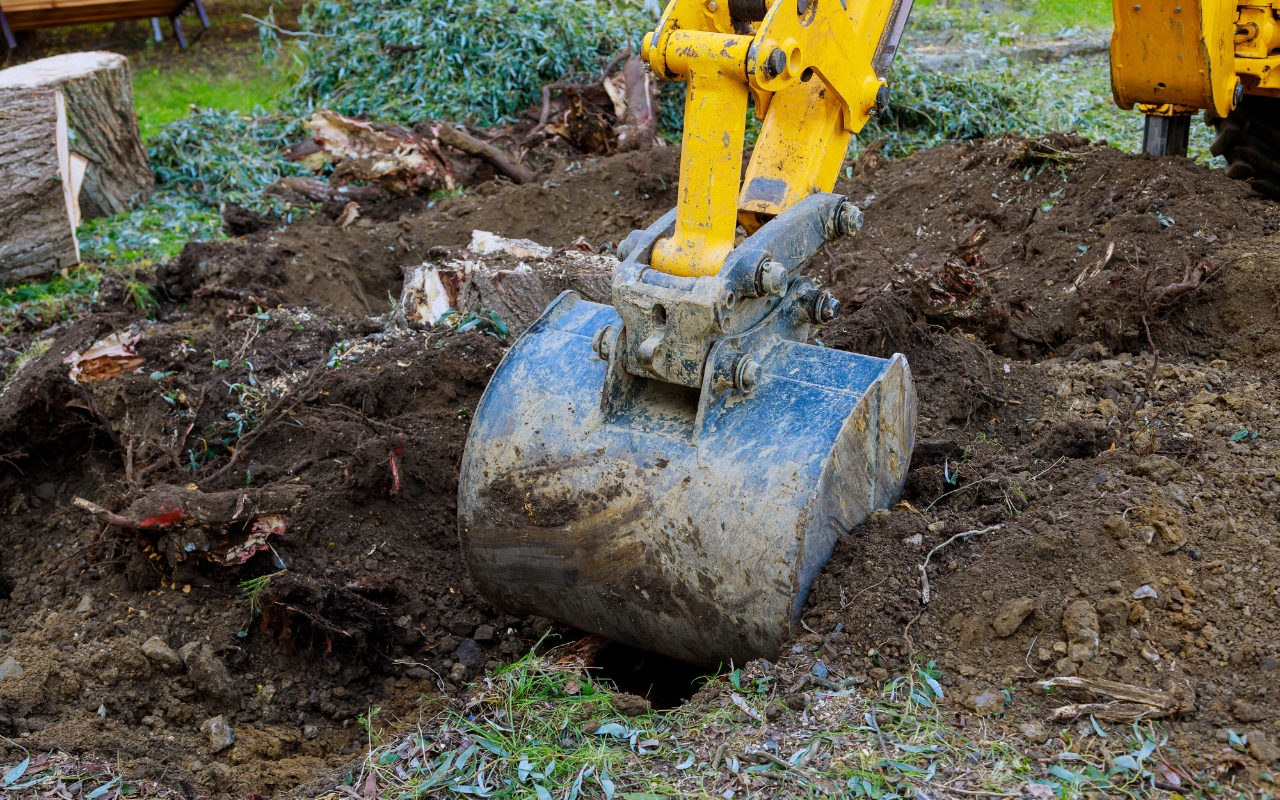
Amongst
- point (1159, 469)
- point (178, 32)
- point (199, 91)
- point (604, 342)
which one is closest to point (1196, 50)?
point (1159, 469)

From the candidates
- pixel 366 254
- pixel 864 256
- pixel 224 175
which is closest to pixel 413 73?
pixel 224 175

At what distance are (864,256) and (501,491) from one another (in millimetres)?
2926

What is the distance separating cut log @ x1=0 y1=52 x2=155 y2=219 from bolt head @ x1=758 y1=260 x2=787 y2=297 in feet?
18.6

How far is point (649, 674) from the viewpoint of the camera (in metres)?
3.30

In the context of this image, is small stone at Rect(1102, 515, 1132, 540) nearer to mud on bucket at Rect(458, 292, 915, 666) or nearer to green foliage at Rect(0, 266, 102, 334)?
mud on bucket at Rect(458, 292, 915, 666)

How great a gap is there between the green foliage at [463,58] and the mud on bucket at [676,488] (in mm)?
5356

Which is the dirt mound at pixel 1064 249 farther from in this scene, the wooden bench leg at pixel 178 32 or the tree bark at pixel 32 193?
the wooden bench leg at pixel 178 32

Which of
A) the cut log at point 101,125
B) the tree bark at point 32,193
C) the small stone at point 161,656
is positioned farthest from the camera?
the cut log at point 101,125

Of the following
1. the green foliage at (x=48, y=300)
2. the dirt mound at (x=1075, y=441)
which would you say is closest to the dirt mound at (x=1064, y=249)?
the dirt mound at (x=1075, y=441)

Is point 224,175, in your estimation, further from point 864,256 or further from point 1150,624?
point 1150,624

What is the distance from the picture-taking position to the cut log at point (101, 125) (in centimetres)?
678

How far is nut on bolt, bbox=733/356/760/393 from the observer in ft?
8.97

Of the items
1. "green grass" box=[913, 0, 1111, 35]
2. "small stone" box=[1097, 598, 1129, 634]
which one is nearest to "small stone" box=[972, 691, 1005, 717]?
"small stone" box=[1097, 598, 1129, 634]

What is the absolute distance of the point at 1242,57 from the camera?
465 centimetres
